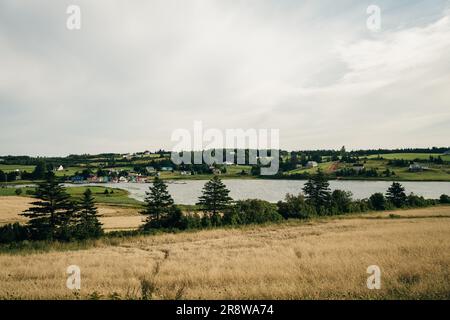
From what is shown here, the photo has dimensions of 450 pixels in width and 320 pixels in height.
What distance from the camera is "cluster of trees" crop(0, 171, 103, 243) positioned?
3262cm

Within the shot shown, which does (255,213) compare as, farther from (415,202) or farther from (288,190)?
(288,190)

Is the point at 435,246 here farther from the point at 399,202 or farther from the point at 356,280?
the point at 399,202

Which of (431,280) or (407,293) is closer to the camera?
(407,293)

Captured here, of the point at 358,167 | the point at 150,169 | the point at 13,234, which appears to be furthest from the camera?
the point at 150,169

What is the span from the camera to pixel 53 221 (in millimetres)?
41375

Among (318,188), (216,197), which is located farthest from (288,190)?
(216,197)

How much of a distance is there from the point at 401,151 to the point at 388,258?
204 m

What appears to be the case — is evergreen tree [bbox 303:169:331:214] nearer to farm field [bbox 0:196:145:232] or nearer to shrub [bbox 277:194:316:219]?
shrub [bbox 277:194:316:219]

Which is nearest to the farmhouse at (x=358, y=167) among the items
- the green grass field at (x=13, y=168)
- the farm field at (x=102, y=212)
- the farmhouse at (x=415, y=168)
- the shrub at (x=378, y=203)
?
the farmhouse at (x=415, y=168)

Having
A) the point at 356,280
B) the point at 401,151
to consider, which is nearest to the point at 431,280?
the point at 356,280

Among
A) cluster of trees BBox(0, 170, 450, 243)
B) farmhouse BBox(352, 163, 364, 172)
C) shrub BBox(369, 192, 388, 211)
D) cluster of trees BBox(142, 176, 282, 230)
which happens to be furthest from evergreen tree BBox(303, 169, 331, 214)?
farmhouse BBox(352, 163, 364, 172)

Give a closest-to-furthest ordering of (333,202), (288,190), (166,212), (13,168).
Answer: (166,212) < (333,202) < (288,190) < (13,168)
